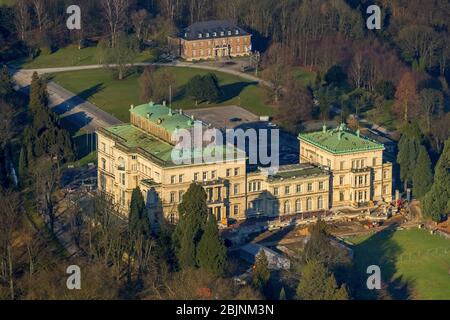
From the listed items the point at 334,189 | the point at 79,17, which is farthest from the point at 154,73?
the point at 334,189

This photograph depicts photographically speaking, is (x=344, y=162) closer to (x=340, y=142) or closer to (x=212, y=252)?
(x=340, y=142)

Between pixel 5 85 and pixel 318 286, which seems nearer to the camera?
pixel 318 286

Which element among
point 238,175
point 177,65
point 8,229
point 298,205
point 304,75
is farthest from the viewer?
point 177,65

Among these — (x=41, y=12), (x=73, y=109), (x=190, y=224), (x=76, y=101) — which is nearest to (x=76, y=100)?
(x=76, y=101)

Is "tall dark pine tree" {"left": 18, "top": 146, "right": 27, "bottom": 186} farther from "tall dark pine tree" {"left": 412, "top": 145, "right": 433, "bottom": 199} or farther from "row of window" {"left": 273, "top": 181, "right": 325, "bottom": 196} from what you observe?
"tall dark pine tree" {"left": 412, "top": 145, "right": 433, "bottom": 199}

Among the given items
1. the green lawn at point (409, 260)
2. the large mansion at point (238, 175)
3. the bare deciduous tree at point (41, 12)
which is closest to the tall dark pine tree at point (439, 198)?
the green lawn at point (409, 260)

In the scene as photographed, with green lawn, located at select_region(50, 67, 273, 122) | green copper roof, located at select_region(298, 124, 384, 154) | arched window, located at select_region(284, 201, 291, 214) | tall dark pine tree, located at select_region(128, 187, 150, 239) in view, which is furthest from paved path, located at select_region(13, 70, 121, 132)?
tall dark pine tree, located at select_region(128, 187, 150, 239)

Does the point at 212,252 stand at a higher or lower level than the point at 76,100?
higher
